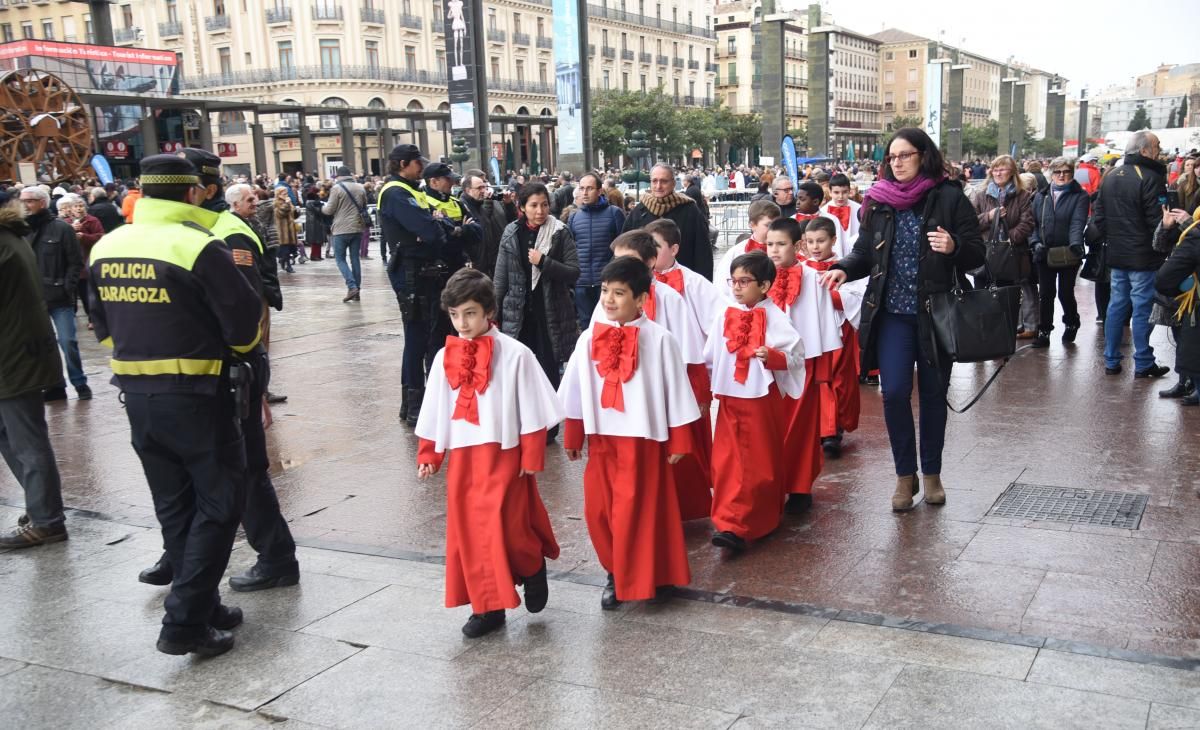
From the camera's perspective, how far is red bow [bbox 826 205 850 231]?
8.94 metres

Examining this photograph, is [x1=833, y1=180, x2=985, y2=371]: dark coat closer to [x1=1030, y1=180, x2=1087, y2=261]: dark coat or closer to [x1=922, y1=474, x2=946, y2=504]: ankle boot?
[x1=922, y1=474, x2=946, y2=504]: ankle boot

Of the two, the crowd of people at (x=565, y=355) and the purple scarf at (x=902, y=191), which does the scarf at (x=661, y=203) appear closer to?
the crowd of people at (x=565, y=355)

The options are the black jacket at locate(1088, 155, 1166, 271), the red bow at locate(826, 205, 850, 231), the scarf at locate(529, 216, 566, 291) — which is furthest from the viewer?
the red bow at locate(826, 205, 850, 231)

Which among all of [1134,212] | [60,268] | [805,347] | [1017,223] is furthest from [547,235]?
[1017,223]

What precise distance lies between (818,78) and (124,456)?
105 feet

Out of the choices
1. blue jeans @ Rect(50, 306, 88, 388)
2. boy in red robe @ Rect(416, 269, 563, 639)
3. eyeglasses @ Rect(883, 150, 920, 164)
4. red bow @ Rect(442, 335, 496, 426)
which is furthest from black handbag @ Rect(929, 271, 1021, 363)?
blue jeans @ Rect(50, 306, 88, 388)

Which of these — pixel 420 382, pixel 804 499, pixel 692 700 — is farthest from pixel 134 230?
pixel 420 382

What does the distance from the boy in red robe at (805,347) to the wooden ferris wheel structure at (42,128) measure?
14.4m

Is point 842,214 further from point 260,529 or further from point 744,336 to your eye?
point 260,529

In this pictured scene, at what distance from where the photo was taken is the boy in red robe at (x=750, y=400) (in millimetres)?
4984

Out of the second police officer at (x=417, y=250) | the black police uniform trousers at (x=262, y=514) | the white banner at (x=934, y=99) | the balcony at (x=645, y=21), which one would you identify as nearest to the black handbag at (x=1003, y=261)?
the second police officer at (x=417, y=250)

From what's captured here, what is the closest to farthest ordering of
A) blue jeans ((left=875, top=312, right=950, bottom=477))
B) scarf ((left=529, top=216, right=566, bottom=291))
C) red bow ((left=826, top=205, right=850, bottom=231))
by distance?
blue jeans ((left=875, top=312, right=950, bottom=477)) → scarf ((left=529, top=216, right=566, bottom=291)) → red bow ((left=826, top=205, right=850, bottom=231))

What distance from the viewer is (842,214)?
8.95 metres

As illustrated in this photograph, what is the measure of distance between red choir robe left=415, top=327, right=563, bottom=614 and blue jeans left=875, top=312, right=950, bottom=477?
205 centimetres
